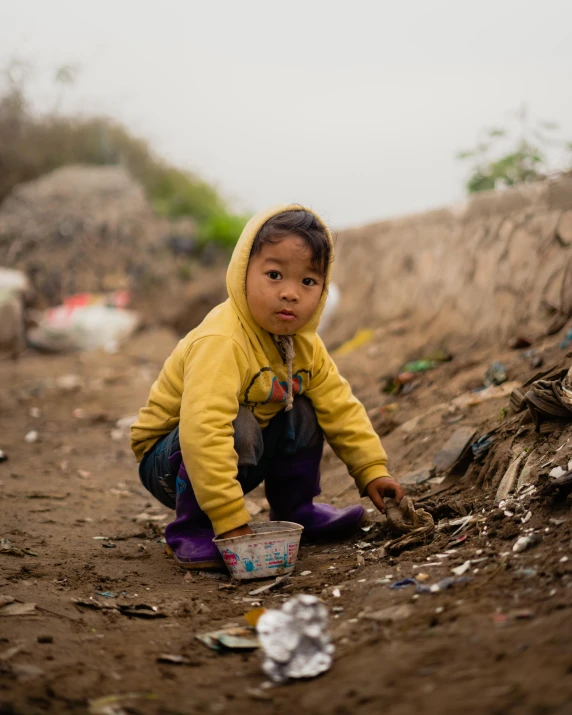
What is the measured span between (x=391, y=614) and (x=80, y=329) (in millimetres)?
6482

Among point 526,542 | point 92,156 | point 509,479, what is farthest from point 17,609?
point 92,156

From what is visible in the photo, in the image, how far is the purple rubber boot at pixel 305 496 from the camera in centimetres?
266

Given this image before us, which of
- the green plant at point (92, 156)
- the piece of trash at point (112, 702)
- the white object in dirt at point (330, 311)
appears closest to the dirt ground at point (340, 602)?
the piece of trash at point (112, 702)

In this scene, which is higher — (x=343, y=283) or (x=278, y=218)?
(x=278, y=218)

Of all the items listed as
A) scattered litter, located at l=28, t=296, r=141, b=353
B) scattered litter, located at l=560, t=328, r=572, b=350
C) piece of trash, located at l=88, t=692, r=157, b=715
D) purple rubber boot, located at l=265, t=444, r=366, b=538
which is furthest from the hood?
scattered litter, located at l=28, t=296, r=141, b=353

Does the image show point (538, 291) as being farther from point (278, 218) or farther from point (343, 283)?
point (343, 283)

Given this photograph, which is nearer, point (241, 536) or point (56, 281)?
point (241, 536)

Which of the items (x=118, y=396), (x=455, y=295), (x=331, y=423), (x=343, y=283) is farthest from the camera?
(x=343, y=283)

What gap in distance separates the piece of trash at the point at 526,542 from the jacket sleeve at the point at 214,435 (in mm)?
813

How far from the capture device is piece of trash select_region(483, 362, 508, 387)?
11.4 feet

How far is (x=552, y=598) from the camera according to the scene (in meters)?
1.55

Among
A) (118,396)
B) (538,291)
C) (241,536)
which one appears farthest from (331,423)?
(118,396)

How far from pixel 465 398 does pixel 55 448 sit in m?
2.48

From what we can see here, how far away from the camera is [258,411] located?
2.53 metres
